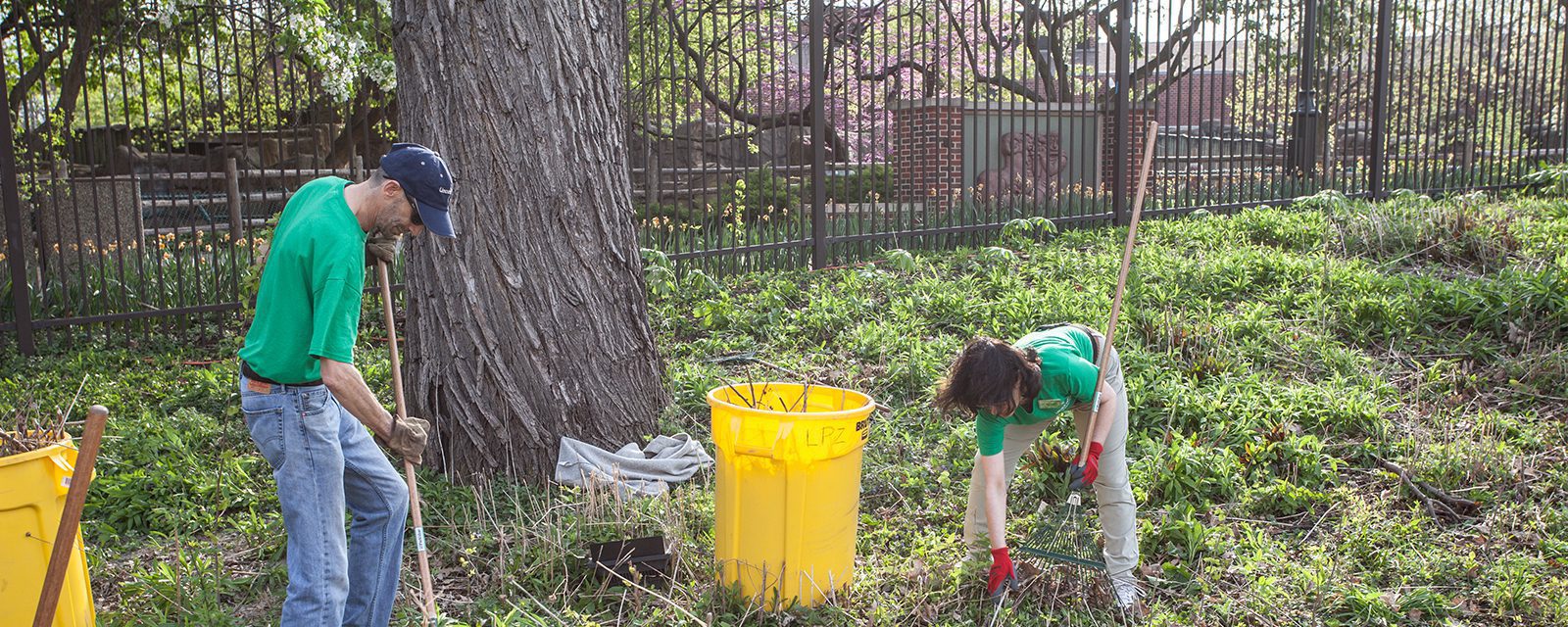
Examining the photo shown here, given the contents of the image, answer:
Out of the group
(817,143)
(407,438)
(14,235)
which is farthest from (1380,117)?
(14,235)

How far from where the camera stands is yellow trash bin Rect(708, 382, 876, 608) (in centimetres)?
339

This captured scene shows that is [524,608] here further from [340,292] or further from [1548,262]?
[1548,262]

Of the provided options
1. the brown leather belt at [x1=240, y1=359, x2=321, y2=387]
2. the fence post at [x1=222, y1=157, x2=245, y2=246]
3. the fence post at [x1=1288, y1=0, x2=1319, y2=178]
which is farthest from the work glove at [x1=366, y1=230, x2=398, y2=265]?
the fence post at [x1=1288, y1=0, x2=1319, y2=178]

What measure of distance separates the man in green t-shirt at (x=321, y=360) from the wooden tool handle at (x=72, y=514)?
2.14ft

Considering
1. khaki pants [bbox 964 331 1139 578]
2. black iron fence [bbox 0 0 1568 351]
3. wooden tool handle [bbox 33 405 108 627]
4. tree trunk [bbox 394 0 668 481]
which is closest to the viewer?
wooden tool handle [bbox 33 405 108 627]

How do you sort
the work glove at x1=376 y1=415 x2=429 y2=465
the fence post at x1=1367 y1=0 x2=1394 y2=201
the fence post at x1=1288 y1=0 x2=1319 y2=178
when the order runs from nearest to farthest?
the work glove at x1=376 y1=415 x2=429 y2=465 → the fence post at x1=1288 y1=0 x2=1319 y2=178 → the fence post at x1=1367 y1=0 x2=1394 y2=201

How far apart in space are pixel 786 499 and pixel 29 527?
201cm

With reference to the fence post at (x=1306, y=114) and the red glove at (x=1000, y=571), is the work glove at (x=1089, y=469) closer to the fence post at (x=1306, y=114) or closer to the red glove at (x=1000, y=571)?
the red glove at (x=1000, y=571)

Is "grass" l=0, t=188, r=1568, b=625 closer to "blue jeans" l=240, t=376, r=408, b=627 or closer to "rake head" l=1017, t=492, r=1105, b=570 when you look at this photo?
"rake head" l=1017, t=492, r=1105, b=570

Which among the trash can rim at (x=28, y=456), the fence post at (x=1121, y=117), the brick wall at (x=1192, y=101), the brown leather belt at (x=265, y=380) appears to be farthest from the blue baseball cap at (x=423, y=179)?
the fence post at (x=1121, y=117)

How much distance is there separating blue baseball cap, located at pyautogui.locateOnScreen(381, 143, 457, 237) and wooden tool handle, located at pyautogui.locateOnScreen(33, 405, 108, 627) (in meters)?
0.96

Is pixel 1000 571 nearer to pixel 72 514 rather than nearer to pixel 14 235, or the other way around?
pixel 72 514

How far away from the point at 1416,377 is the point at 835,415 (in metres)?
3.60

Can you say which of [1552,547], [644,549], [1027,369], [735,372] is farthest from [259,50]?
[1552,547]
